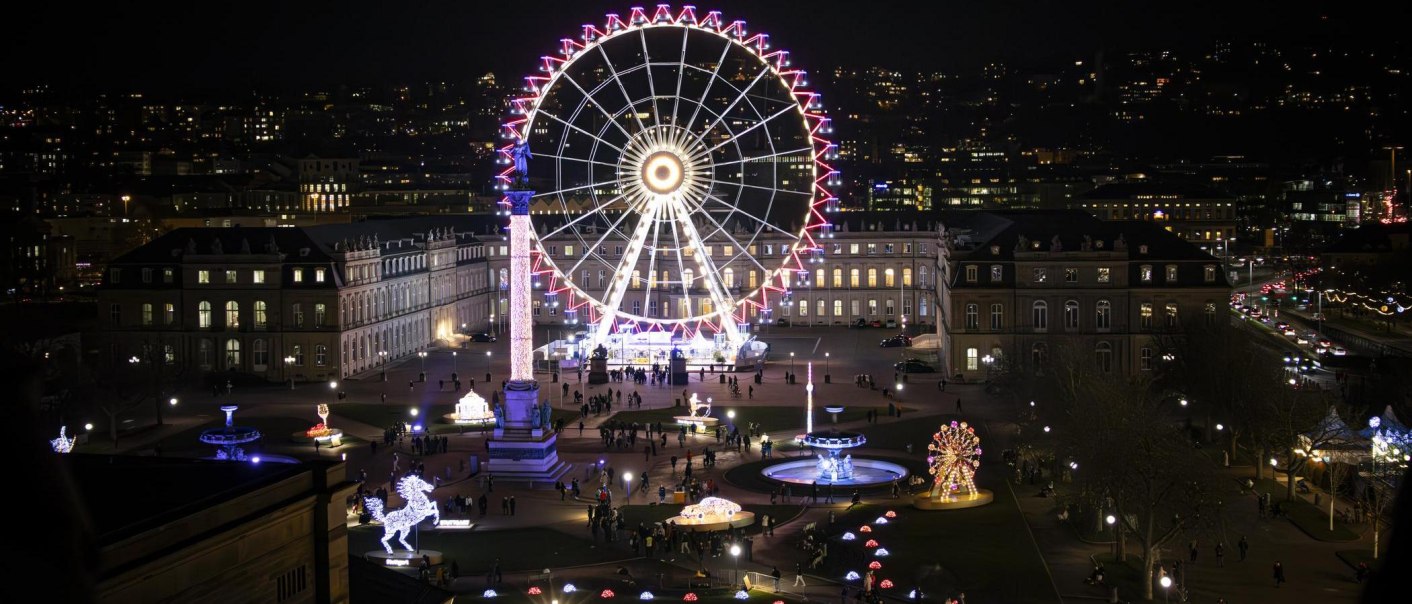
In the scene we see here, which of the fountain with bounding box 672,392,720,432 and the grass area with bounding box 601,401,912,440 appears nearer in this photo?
the fountain with bounding box 672,392,720,432

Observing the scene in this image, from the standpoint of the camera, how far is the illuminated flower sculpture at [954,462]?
50562mm

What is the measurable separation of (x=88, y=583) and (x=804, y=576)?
38.8 m

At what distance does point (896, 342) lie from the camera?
105m

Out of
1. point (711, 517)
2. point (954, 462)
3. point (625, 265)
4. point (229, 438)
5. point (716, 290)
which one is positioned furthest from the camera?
point (716, 290)

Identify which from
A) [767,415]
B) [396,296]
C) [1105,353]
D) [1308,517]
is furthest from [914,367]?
[1308,517]

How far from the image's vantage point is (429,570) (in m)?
42.6

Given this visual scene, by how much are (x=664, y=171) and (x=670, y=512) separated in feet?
92.4

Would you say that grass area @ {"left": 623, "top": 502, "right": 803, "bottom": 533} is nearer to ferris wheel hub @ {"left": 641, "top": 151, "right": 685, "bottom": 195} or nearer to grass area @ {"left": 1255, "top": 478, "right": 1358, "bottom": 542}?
grass area @ {"left": 1255, "top": 478, "right": 1358, "bottom": 542}

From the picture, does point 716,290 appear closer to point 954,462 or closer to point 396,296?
point 396,296

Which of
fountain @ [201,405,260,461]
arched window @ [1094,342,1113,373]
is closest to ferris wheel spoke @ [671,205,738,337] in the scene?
arched window @ [1094,342,1113,373]

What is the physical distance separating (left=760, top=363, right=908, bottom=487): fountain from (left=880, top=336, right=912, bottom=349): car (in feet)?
144

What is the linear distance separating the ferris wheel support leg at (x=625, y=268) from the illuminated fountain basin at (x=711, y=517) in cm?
3140

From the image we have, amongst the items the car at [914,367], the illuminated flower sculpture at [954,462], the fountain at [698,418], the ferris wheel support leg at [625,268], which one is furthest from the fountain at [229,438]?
the car at [914,367]

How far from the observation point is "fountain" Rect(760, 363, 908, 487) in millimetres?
55875
